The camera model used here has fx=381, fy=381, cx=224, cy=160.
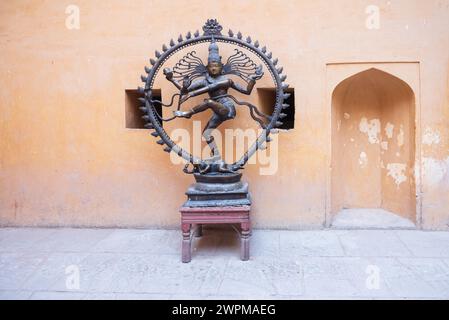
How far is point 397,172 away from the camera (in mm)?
4723

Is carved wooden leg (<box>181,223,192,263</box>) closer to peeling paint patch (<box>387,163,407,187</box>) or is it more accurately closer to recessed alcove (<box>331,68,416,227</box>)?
recessed alcove (<box>331,68,416,227</box>)

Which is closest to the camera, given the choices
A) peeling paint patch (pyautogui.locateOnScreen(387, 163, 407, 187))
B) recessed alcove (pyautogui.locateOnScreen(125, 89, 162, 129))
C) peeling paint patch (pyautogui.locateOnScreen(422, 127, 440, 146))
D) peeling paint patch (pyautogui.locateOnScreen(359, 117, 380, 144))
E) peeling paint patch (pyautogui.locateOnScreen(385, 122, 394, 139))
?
peeling paint patch (pyautogui.locateOnScreen(422, 127, 440, 146))

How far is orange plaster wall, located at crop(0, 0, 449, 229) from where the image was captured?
4219 millimetres

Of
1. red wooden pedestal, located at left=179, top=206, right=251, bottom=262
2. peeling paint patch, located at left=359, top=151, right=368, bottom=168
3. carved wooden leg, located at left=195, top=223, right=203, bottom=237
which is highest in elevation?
peeling paint patch, located at left=359, top=151, right=368, bottom=168

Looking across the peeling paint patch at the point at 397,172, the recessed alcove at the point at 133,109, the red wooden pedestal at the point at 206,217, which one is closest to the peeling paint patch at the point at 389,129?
the peeling paint patch at the point at 397,172

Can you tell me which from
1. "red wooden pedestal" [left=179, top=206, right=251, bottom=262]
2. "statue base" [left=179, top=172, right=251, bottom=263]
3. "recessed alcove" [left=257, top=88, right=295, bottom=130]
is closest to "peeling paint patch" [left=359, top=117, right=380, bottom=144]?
"recessed alcove" [left=257, top=88, right=295, bottom=130]

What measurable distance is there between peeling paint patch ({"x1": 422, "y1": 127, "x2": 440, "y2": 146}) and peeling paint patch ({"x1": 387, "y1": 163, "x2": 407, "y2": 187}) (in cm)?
46

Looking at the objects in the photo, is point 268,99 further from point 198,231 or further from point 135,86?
point 198,231

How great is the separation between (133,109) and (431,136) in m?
3.49

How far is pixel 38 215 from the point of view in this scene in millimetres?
4609

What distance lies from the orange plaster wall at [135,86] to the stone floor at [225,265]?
36 cm

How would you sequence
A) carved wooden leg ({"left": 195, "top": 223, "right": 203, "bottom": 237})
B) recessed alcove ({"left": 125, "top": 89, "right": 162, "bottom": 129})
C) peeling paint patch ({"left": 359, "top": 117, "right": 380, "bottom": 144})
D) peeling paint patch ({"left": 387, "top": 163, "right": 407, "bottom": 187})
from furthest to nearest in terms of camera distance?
peeling paint patch ({"left": 359, "top": 117, "right": 380, "bottom": 144}) → peeling paint patch ({"left": 387, "top": 163, "right": 407, "bottom": 187}) → recessed alcove ({"left": 125, "top": 89, "right": 162, "bottom": 129}) → carved wooden leg ({"left": 195, "top": 223, "right": 203, "bottom": 237})

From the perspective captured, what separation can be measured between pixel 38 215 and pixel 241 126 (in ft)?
8.78

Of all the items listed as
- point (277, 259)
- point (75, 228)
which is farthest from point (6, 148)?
point (277, 259)
